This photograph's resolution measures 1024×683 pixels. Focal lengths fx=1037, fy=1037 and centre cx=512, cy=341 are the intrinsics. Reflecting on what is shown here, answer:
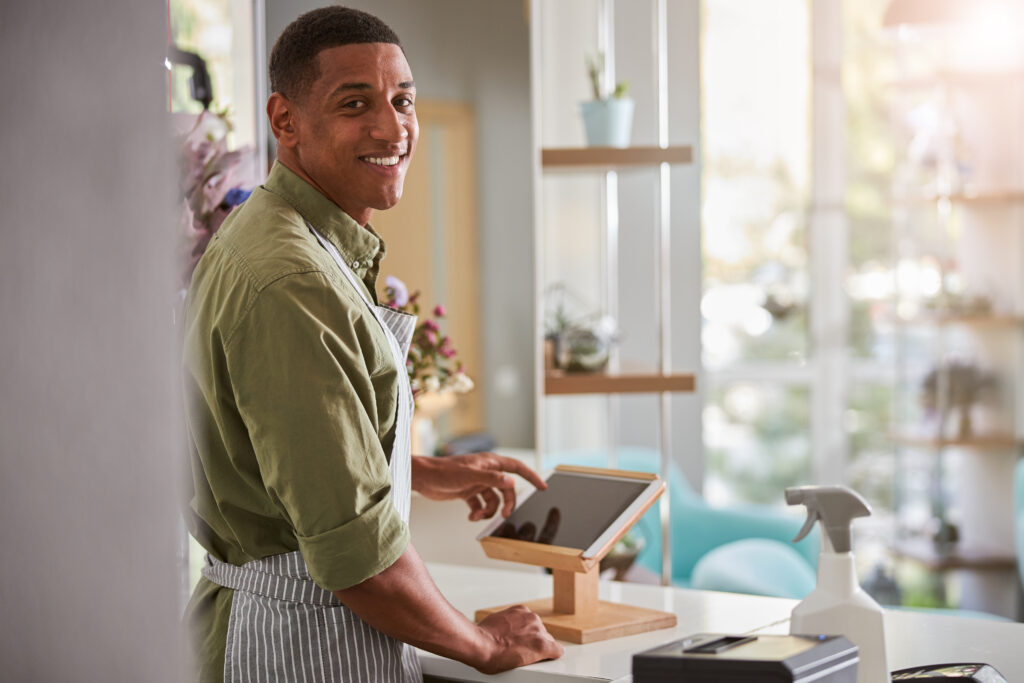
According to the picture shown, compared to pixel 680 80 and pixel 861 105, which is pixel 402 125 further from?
pixel 861 105

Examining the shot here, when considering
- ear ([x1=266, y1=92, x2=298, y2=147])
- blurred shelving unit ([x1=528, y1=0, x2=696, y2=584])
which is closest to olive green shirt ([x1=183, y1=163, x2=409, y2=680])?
ear ([x1=266, y1=92, x2=298, y2=147])

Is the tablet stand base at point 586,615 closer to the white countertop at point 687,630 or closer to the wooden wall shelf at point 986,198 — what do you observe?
the white countertop at point 687,630

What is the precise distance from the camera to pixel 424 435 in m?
2.28

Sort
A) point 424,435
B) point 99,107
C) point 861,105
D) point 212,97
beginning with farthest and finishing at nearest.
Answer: point 861,105 < point 424,435 < point 212,97 < point 99,107

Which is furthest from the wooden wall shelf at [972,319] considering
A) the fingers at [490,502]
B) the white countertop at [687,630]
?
the fingers at [490,502]

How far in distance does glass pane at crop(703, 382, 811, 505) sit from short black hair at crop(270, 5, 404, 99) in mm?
3595

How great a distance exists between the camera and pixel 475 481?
55.6 inches

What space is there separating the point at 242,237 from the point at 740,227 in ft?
12.3

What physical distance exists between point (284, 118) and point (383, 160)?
0.13 meters

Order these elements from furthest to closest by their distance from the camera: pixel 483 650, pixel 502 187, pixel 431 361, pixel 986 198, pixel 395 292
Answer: pixel 986 198 → pixel 502 187 → pixel 431 361 → pixel 395 292 → pixel 483 650

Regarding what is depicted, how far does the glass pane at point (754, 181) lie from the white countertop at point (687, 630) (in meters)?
3.04

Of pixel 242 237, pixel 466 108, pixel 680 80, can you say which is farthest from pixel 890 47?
pixel 242 237

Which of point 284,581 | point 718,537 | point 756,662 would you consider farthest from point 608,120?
point 718,537

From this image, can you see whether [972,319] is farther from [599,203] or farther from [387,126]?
[387,126]
